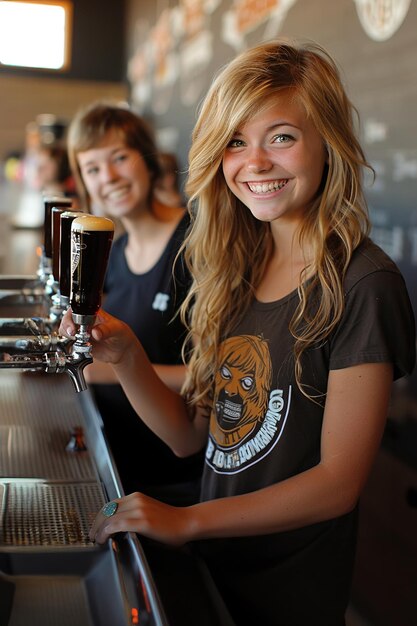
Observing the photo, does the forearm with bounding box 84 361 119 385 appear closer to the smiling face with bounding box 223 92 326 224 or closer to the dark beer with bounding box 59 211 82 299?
the dark beer with bounding box 59 211 82 299

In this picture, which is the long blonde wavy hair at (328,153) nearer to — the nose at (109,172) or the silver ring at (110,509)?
the silver ring at (110,509)

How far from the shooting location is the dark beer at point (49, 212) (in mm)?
1583

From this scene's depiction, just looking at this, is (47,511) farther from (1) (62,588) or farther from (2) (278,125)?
(2) (278,125)

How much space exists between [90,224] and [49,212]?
62cm

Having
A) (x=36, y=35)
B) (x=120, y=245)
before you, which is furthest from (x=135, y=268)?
(x=36, y=35)

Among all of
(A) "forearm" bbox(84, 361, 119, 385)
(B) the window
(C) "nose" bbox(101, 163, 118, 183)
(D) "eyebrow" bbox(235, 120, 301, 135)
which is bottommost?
(A) "forearm" bbox(84, 361, 119, 385)

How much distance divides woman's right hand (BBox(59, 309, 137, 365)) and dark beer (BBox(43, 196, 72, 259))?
14.3 inches

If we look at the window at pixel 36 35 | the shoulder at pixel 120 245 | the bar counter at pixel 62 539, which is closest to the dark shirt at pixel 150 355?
the shoulder at pixel 120 245

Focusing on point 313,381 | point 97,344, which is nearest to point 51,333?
point 97,344

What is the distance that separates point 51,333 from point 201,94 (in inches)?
208

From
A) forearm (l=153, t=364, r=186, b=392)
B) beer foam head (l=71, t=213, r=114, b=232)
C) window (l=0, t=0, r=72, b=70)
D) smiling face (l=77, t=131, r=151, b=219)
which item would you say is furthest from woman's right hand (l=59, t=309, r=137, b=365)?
window (l=0, t=0, r=72, b=70)

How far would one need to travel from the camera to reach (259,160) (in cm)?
124

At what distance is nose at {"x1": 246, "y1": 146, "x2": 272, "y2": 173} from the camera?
1243mm

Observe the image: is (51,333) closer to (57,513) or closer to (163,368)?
(57,513)
